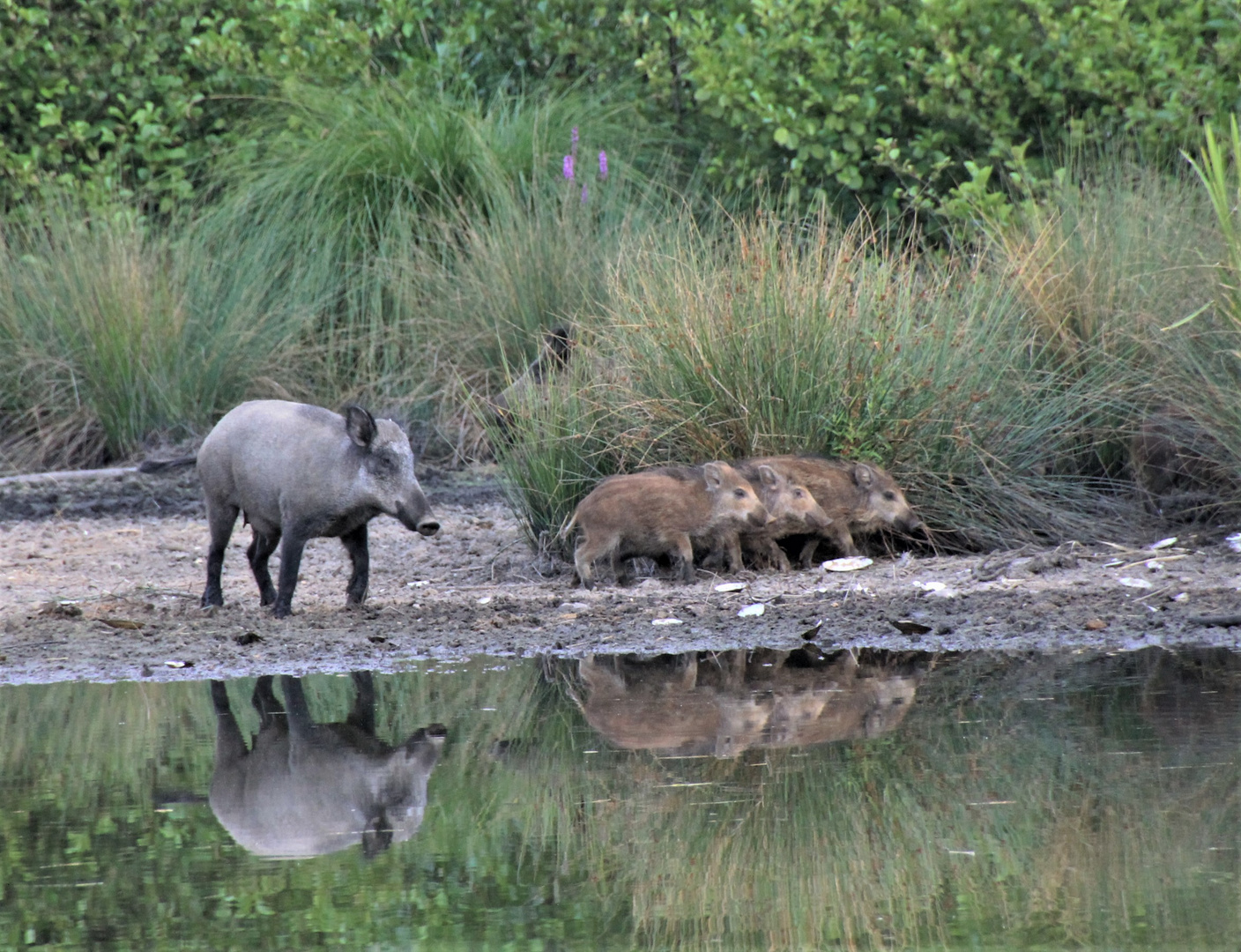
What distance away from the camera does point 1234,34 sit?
1030 cm

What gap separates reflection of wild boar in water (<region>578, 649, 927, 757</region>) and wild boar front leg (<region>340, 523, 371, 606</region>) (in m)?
1.30

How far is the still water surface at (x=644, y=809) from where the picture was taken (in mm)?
2926

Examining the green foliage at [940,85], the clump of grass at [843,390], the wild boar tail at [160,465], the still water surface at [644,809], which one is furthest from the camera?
the green foliage at [940,85]

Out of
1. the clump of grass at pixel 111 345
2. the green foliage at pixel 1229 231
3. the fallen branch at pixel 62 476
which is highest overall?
the green foliage at pixel 1229 231

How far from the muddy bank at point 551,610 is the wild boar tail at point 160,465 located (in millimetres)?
1709

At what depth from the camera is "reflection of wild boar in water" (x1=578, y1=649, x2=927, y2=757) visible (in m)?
A: 4.24

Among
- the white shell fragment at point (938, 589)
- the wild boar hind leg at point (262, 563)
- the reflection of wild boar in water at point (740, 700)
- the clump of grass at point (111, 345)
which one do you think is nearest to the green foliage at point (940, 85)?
the clump of grass at point (111, 345)

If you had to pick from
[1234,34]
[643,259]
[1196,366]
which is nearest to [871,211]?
[1234,34]

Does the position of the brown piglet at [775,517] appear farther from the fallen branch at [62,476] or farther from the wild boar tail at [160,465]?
the fallen branch at [62,476]

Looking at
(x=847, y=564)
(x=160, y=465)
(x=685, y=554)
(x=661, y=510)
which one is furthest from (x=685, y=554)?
(x=160, y=465)

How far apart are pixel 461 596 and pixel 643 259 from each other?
2.24 metres

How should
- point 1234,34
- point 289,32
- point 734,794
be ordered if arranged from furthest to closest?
point 289,32
point 1234,34
point 734,794

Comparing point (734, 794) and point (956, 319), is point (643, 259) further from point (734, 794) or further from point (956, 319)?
point (734, 794)

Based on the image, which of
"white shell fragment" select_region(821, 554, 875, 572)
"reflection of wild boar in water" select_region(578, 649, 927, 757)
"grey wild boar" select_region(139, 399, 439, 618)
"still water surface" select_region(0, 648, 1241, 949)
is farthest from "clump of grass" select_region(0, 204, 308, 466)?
"reflection of wild boar in water" select_region(578, 649, 927, 757)
